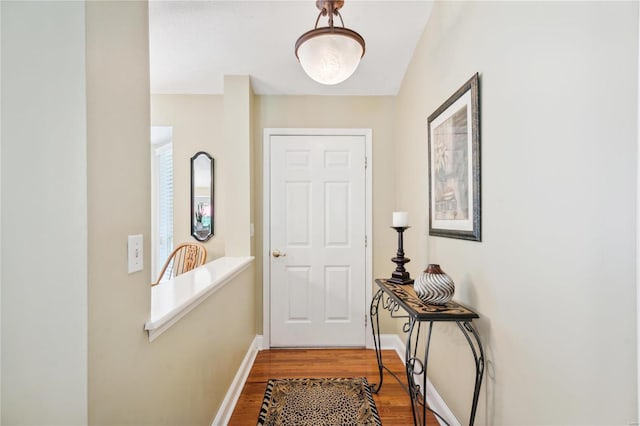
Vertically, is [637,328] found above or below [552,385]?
above

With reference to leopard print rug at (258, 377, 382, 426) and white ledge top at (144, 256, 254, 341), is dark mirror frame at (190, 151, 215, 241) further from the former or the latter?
leopard print rug at (258, 377, 382, 426)

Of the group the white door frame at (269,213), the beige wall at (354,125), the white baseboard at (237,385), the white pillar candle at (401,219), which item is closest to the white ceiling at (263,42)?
the beige wall at (354,125)

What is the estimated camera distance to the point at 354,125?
3.09 meters

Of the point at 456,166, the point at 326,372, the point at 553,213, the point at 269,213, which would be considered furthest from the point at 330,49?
the point at 326,372

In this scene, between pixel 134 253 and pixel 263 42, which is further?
pixel 263 42

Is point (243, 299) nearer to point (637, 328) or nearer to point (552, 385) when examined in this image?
point (552, 385)

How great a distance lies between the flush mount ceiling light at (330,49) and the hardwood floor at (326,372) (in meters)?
2.00

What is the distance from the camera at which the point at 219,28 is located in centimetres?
213

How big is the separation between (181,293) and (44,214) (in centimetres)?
72

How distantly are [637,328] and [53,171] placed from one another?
139cm

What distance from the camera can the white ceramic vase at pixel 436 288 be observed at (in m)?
1.52

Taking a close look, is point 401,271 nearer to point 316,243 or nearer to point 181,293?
point 316,243

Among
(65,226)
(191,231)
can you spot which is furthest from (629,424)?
(191,231)

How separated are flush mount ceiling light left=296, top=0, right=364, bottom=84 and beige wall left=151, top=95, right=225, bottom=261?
1.68m
